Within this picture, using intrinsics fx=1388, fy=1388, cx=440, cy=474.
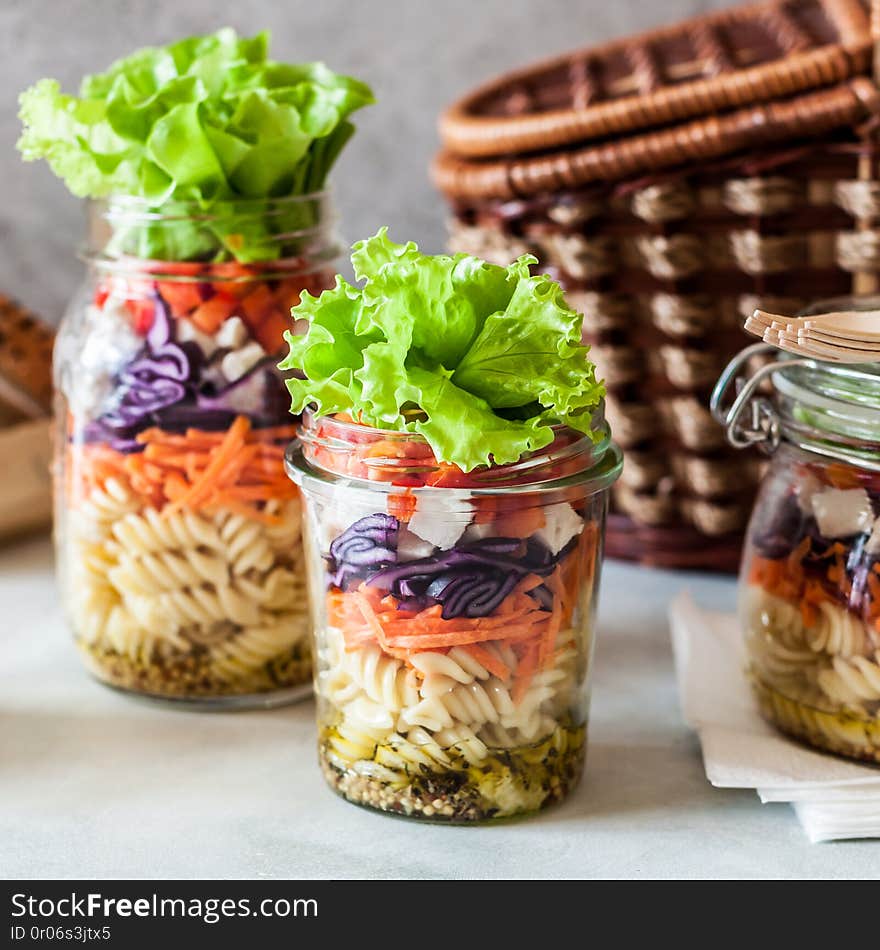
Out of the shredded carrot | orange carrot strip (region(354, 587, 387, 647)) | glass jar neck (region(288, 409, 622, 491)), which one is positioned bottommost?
orange carrot strip (region(354, 587, 387, 647))

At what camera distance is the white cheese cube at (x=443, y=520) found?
0.71 m

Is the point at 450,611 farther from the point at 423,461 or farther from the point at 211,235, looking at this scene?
the point at 211,235

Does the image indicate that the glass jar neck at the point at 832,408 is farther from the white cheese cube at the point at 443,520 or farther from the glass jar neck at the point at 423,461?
the white cheese cube at the point at 443,520

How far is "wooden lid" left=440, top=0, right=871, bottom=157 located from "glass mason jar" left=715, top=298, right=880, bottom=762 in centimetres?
20

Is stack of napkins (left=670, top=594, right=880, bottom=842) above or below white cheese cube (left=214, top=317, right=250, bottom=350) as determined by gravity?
below

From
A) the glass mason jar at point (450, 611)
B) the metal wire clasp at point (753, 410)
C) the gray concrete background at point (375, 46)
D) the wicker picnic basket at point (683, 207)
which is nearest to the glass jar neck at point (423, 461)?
the glass mason jar at point (450, 611)

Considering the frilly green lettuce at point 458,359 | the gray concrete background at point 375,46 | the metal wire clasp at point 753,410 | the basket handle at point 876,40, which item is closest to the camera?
the frilly green lettuce at point 458,359

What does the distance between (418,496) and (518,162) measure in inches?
17.5

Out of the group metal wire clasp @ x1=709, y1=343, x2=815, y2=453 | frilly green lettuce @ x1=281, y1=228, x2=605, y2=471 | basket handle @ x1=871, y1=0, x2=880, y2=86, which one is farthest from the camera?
basket handle @ x1=871, y1=0, x2=880, y2=86

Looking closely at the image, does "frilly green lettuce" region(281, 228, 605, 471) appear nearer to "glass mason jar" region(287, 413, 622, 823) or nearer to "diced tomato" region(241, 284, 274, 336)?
"glass mason jar" region(287, 413, 622, 823)

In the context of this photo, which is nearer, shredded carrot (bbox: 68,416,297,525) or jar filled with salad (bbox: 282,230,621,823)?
jar filled with salad (bbox: 282,230,621,823)

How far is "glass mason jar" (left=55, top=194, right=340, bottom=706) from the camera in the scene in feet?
2.84

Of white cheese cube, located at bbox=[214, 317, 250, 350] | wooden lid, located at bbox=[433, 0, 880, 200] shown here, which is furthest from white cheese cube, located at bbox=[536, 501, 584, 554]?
wooden lid, located at bbox=[433, 0, 880, 200]

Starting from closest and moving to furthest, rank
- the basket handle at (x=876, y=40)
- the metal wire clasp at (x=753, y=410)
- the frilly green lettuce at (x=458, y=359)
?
1. the frilly green lettuce at (x=458, y=359)
2. the metal wire clasp at (x=753, y=410)
3. the basket handle at (x=876, y=40)
